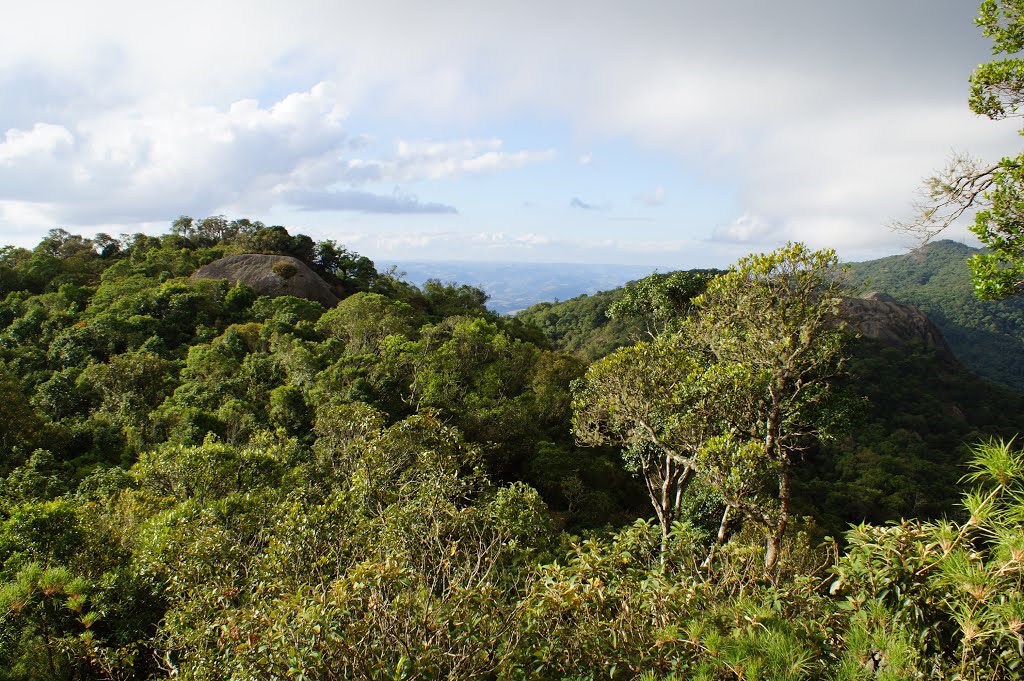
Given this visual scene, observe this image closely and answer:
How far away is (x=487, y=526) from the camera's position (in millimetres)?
7945

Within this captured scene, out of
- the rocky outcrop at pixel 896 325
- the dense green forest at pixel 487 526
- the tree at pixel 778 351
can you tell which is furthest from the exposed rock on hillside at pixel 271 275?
the rocky outcrop at pixel 896 325

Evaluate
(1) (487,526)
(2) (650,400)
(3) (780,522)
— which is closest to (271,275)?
(2) (650,400)

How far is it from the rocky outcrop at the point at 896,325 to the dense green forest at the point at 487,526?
47830 millimetres

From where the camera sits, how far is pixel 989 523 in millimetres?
3354

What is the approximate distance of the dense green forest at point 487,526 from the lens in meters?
3.56

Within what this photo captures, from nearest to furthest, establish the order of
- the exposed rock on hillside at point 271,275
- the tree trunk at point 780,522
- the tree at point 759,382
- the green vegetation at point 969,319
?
the tree trunk at point 780,522 < the tree at point 759,382 < the exposed rock on hillside at point 271,275 < the green vegetation at point 969,319

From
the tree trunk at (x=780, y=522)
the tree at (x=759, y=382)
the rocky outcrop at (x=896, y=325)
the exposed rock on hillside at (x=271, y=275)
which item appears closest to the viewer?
the tree trunk at (x=780, y=522)

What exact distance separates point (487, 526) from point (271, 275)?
3144cm

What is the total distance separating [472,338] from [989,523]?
23109 mm

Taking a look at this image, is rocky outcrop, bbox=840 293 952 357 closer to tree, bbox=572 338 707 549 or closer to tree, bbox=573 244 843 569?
tree, bbox=572 338 707 549

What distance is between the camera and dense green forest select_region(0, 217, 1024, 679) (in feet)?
11.7

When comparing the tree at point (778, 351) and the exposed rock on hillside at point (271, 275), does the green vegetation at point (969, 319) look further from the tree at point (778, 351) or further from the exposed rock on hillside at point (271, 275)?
the tree at point (778, 351)

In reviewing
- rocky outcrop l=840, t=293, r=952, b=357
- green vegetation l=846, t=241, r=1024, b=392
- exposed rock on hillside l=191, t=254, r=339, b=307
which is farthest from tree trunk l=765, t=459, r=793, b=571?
green vegetation l=846, t=241, r=1024, b=392

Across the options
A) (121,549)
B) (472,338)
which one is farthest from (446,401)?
(121,549)
